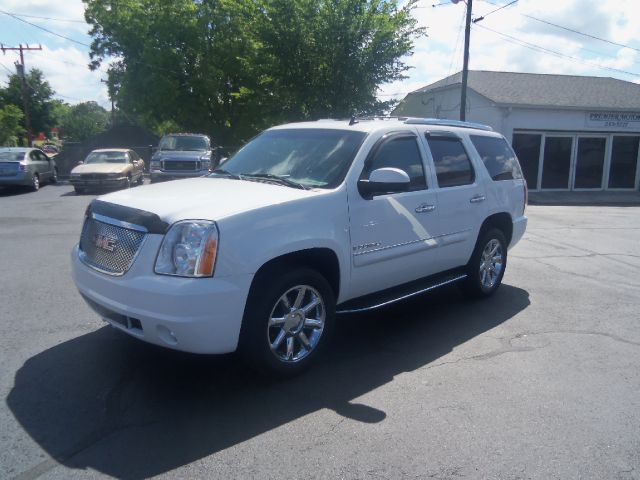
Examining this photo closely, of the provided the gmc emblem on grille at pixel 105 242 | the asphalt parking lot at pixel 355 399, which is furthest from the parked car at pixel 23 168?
the gmc emblem on grille at pixel 105 242

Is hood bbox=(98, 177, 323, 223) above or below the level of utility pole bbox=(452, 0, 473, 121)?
below

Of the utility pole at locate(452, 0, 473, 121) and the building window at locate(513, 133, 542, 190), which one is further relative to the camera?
the building window at locate(513, 133, 542, 190)

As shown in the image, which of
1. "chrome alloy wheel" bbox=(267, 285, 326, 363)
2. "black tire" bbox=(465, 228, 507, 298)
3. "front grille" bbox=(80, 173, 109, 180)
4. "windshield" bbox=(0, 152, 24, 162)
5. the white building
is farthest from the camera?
the white building

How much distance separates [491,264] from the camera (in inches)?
260

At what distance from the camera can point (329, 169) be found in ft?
Answer: 15.5

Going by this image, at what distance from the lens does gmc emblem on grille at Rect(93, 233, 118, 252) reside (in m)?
4.02

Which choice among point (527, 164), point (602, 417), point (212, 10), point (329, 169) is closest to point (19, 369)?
point (329, 169)

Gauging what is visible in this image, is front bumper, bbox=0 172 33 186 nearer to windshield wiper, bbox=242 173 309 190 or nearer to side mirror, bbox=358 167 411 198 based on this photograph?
windshield wiper, bbox=242 173 309 190

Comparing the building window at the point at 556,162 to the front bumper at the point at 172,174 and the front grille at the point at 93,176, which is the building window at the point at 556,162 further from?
the front grille at the point at 93,176

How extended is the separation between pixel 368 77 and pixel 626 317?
1572 cm

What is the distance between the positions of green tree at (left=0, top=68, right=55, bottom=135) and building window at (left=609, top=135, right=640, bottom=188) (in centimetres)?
5472

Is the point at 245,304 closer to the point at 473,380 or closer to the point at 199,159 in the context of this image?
the point at 473,380

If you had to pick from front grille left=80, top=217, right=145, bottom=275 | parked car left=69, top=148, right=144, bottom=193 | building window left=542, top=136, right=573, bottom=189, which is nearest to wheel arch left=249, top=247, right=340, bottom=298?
front grille left=80, top=217, right=145, bottom=275

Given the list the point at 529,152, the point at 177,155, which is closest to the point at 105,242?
the point at 177,155
